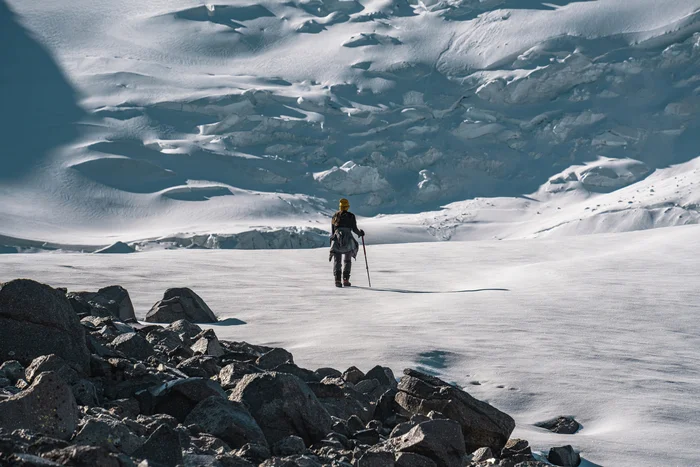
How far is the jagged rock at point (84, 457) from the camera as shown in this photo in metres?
2.25

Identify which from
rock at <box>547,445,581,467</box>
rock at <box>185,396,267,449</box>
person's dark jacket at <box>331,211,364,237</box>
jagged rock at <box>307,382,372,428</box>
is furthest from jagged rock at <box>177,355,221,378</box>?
person's dark jacket at <box>331,211,364,237</box>

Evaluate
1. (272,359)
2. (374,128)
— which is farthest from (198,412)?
(374,128)

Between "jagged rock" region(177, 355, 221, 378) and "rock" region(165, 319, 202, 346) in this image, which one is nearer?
"jagged rock" region(177, 355, 221, 378)

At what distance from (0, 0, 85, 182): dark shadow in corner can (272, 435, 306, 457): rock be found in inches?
2010

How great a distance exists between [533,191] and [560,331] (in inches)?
1904

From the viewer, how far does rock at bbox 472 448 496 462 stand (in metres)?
3.65

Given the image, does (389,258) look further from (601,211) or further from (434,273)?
(601,211)

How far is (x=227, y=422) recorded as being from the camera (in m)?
3.25

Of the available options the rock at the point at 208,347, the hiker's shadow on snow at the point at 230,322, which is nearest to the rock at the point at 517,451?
the rock at the point at 208,347

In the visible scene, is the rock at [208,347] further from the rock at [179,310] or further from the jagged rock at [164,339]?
the rock at [179,310]

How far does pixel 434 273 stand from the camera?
13.3 meters

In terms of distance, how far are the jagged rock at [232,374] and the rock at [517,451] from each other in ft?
4.45

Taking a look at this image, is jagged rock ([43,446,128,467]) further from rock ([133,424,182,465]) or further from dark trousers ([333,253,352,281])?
dark trousers ([333,253,352,281])

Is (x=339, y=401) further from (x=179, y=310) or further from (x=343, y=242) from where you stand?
(x=343, y=242)
